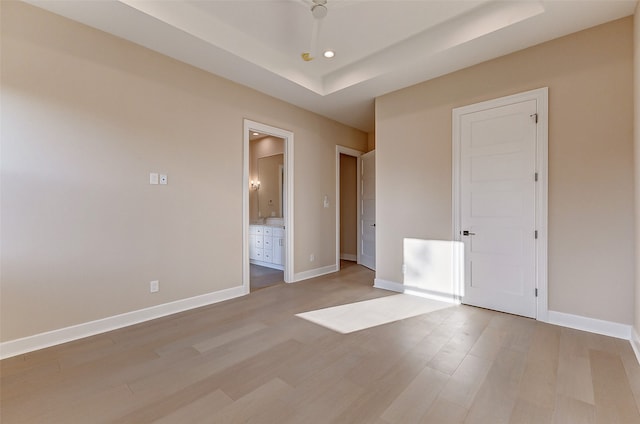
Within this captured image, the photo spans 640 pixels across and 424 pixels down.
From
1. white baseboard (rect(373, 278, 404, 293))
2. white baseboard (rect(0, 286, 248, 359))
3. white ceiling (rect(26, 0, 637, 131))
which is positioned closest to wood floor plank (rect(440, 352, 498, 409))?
white baseboard (rect(373, 278, 404, 293))

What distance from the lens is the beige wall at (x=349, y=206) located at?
6.30 meters

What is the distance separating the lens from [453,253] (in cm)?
340

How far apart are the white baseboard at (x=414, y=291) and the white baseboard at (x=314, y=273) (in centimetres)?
105

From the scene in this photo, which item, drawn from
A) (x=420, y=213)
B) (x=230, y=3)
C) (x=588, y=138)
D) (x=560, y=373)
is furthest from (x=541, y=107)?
(x=230, y=3)

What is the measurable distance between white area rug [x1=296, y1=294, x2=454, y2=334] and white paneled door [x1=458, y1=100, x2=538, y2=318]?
536 millimetres

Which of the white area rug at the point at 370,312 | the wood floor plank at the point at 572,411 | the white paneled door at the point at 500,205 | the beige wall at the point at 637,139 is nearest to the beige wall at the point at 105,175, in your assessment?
the white area rug at the point at 370,312

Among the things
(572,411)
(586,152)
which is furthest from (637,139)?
(572,411)

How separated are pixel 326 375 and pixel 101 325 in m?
2.19

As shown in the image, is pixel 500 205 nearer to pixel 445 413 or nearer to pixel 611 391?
pixel 611 391

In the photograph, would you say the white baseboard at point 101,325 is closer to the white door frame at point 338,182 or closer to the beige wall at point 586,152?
the white door frame at point 338,182

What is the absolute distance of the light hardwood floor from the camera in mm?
1588

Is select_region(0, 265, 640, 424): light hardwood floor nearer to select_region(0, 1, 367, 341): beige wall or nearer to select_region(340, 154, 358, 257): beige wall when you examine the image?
select_region(0, 1, 367, 341): beige wall

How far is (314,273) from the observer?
15.7ft

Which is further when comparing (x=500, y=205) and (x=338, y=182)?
(x=338, y=182)
